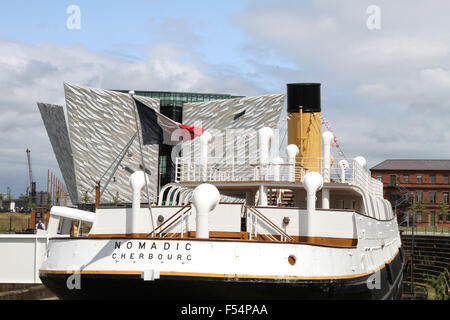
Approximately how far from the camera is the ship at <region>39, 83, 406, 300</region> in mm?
12805

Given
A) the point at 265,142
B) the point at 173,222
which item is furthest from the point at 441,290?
the point at 173,222

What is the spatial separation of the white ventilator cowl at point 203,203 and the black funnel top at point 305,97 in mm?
9975

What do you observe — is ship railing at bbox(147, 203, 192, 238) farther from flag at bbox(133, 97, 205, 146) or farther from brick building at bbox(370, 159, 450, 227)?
brick building at bbox(370, 159, 450, 227)

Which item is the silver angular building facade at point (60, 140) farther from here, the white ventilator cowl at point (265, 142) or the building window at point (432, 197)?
the building window at point (432, 197)

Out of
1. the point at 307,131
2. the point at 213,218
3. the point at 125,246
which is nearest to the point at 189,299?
the point at 125,246

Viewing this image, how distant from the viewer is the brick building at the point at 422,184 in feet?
281

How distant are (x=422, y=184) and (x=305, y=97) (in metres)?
69.9

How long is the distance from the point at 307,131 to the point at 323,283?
9.02m

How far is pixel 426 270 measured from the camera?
3772cm

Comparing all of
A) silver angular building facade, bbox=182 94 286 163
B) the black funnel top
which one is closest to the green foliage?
the black funnel top

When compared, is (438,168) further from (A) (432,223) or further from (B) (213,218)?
(B) (213,218)

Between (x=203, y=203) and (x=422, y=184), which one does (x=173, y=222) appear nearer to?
(x=203, y=203)

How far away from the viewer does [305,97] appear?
73.3 feet

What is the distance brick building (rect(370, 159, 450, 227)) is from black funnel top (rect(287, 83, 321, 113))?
65.9 metres
